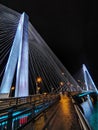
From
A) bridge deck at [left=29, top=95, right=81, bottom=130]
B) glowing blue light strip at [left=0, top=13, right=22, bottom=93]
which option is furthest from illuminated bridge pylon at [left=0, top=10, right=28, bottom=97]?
bridge deck at [left=29, top=95, right=81, bottom=130]

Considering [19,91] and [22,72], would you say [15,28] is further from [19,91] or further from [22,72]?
[19,91]

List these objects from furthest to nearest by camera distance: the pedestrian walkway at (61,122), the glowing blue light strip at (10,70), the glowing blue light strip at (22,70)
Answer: the glowing blue light strip at (10,70) → the glowing blue light strip at (22,70) → the pedestrian walkway at (61,122)

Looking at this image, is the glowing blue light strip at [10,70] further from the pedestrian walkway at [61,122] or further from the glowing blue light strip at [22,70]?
the pedestrian walkway at [61,122]

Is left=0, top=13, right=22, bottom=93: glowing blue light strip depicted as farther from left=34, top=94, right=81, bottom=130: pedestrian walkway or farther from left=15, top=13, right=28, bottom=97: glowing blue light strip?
left=34, top=94, right=81, bottom=130: pedestrian walkway

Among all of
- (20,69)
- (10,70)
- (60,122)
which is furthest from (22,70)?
(60,122)

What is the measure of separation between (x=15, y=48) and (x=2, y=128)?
1079cm

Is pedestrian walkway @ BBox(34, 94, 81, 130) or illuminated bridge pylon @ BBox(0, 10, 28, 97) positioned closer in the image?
pedestrian walkway @ BBox(34, 94, 81, 130)

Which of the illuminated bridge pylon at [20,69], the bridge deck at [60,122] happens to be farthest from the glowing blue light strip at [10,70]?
the bridge deck at [60,122]

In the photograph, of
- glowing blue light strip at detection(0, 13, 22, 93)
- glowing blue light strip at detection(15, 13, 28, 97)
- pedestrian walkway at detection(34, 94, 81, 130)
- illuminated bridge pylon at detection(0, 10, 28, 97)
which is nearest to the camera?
pedestrian walkway at detection(34, 94, 81, 130)

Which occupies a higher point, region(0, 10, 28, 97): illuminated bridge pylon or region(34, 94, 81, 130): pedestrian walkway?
region(0, 10, 28, 97): illuminated bridge pylon

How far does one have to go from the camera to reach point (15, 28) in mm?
16547

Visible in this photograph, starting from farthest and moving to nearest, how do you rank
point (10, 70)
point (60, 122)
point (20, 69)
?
point (10, 70)
point (20, 69)
point (60, 122)

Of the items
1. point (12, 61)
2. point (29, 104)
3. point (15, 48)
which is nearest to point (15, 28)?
point (15, 48)

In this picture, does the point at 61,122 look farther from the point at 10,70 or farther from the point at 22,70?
the point at 10,70
